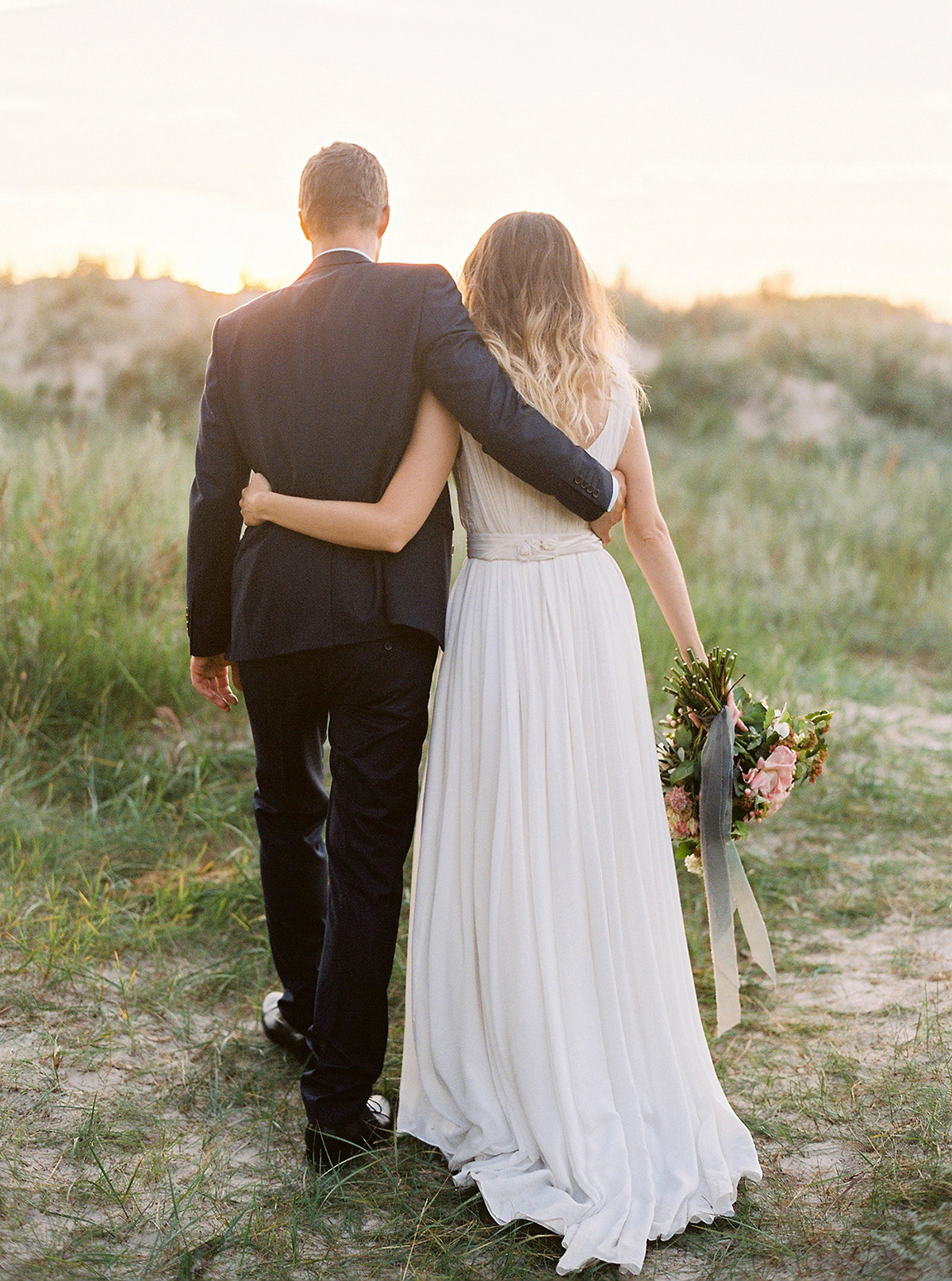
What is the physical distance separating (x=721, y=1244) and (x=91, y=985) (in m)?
1.99

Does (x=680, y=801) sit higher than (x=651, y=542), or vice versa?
(x=651, y=542)

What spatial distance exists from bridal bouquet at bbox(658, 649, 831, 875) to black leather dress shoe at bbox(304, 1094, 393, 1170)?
99cm

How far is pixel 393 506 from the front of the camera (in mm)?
2242

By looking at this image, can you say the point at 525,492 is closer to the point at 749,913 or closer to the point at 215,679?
the point at 215,679

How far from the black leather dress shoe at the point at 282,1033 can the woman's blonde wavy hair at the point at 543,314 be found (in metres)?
1.82

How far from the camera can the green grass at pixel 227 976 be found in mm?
2178

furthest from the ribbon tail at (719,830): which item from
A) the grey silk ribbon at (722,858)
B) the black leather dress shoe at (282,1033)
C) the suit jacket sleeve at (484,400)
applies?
the black leather dress shoe at (282,1033)

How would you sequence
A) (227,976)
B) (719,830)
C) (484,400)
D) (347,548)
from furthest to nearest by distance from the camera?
(227,976), (719,830), (347,548), (484,400)

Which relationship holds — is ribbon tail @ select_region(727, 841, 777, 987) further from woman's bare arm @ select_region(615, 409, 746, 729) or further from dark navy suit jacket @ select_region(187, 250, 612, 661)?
dark navy suit jacket @ select_region(187, 250, 612, 661)

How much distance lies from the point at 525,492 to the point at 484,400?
266 millimetres

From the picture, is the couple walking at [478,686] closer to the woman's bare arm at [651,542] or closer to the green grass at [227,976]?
the woman's bare arm at [651,542]

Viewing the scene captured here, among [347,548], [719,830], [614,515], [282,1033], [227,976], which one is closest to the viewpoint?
[347,548]

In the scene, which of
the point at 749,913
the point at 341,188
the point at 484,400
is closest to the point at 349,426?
the point at 484,400

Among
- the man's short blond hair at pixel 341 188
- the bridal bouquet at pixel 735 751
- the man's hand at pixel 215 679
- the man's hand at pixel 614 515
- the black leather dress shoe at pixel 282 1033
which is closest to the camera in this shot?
the man's short blond hair at pixel 341 188
